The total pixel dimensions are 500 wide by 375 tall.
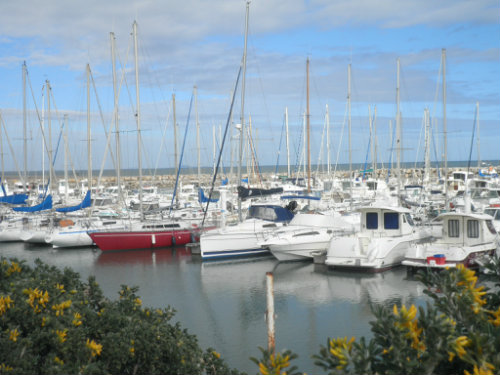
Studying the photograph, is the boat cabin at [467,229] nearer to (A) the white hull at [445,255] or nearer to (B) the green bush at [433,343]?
(A) the white hull at [445,255]

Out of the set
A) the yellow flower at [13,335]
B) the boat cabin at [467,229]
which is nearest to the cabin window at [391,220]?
the boat cabin at [467,229]

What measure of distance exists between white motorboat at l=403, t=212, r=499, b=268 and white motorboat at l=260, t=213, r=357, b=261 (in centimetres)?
467

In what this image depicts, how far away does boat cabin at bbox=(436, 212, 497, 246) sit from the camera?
75.9ft

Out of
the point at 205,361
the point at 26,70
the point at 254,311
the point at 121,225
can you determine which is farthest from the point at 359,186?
the point at 205,361

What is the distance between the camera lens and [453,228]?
23.7 metres

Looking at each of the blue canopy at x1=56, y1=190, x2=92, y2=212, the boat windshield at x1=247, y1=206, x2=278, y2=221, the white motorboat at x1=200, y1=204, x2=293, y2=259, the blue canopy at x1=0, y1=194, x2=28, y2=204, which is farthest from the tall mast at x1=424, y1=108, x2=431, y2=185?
the blue canopy at x1=0, y1=194, x2=28, y2=204

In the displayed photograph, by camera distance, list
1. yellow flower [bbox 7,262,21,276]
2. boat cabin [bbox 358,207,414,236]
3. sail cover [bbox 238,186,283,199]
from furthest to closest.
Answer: sail cover [bbox 238,186,283,199], boat cabin [bbox 358,207,414,236], yellow flower [bbox 7,262,21,276]

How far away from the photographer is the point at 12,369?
652cm

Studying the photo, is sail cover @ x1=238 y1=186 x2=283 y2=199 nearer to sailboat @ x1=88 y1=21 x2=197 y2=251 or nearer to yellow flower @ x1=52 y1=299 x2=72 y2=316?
sailboat @ x1=88 y1=21 x2=197 y2=251

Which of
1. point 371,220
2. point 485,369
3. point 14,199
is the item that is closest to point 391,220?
point 371,220

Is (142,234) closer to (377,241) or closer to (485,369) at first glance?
(377,241)

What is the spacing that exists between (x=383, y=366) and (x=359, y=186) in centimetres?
4979

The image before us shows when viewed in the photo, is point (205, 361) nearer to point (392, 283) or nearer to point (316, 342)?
point (316, 342)

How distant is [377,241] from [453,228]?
3.33 metres
